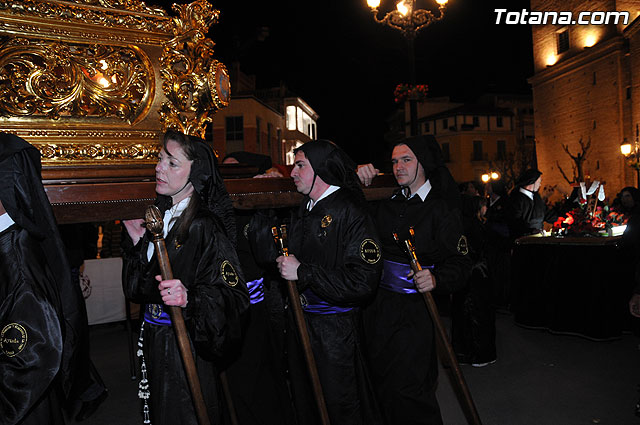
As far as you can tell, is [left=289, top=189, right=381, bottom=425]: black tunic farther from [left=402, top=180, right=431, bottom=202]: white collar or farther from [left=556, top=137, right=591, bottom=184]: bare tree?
[left=556, top=137, right=591, bottom=184]: bare tree

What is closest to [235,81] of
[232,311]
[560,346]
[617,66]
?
[617,66]

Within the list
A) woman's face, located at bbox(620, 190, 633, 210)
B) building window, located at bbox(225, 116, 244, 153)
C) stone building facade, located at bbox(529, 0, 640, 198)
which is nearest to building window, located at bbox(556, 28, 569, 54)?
stone building facade, located at bbox(529, 0, 640, 198)

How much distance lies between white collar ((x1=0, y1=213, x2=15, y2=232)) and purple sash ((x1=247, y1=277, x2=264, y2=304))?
5.98 ft

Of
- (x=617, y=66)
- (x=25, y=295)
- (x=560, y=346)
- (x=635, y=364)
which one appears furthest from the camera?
(x=617, y=66)

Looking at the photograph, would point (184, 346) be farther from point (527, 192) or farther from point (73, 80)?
point (527, 192)

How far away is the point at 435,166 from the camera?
3.72 meters

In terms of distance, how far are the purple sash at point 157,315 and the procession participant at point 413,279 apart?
1629mm

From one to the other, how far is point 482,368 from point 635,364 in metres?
1.69

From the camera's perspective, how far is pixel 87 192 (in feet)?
6.80

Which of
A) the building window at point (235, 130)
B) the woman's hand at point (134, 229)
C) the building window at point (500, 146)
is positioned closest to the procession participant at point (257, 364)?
the woman's hand at point (134, 229)

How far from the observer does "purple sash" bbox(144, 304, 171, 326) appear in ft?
8.12

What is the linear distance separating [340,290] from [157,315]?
3.48ft

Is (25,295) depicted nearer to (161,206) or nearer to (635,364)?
(161,206)

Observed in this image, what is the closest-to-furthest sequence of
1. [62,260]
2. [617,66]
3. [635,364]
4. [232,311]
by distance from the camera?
1. [62,260]
2. [232,311]
3. [635,364]
4. [617,66]
